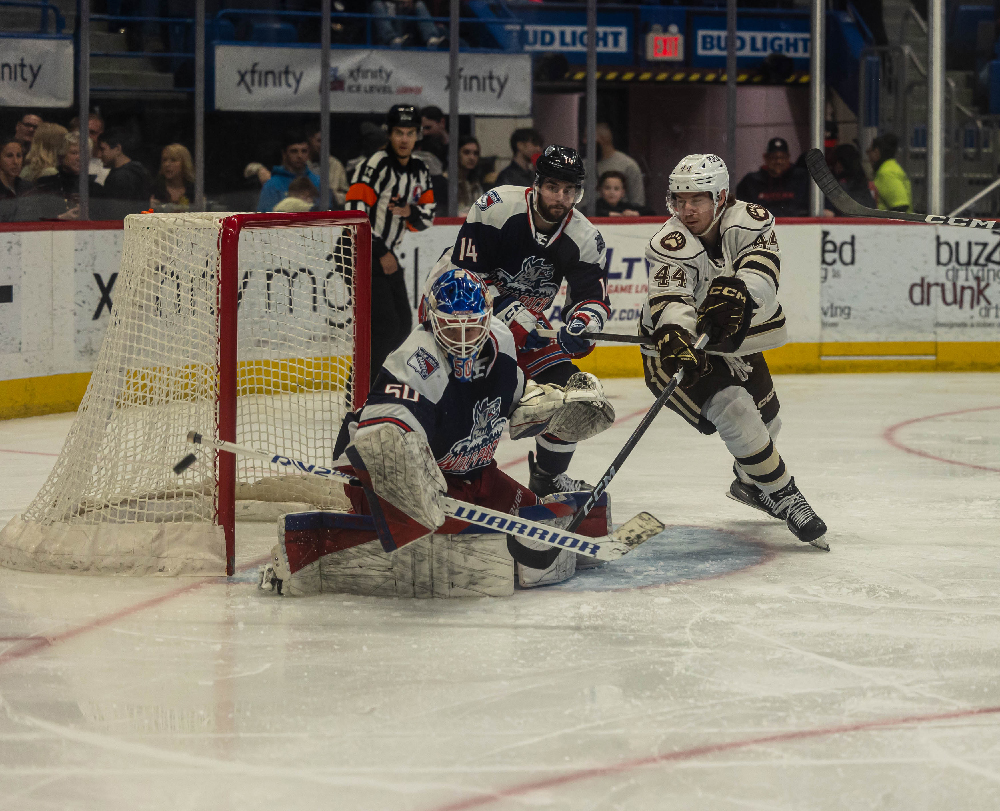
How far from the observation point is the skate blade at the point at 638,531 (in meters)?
3.36

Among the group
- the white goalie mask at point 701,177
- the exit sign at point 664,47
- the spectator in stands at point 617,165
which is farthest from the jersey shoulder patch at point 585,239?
the exit sign at point 664,47

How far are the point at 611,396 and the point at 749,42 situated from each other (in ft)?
8.48

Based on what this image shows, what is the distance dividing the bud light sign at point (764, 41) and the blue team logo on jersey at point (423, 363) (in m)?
5.51

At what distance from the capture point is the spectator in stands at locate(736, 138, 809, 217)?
25.8 feet

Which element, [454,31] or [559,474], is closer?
[559,474]

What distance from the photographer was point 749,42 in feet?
26.7

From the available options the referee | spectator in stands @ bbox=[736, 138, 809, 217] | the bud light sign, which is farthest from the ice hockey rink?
the bud light sign

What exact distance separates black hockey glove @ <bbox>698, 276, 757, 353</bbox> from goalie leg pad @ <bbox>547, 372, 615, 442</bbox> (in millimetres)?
323

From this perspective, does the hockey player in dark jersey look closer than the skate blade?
No

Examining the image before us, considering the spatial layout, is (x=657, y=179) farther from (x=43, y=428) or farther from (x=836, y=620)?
(x=836, y=620)

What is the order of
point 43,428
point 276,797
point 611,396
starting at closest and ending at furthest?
point 276,797 < point 43,428 < point 611,396

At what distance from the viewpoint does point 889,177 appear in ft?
26.4

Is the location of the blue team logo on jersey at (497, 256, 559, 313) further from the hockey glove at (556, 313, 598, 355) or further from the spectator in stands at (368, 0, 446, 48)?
the spectator in stands at (368, 0, 446, 48)

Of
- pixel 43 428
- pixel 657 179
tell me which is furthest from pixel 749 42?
pixel 43 428
